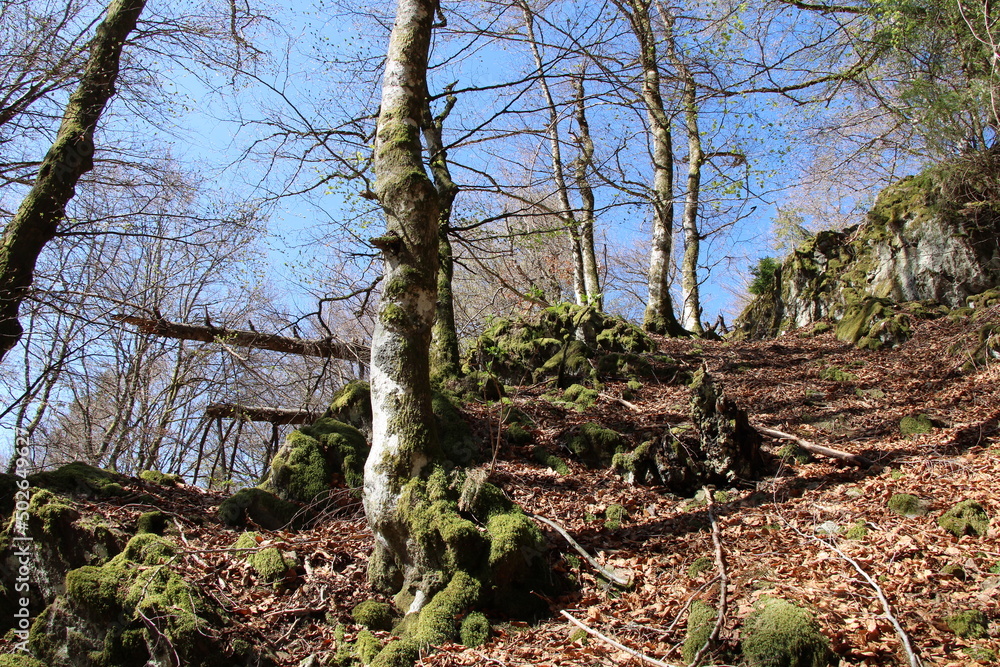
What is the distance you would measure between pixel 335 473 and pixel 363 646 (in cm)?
232

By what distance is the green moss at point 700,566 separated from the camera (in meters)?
4.12

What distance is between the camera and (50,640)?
359cm

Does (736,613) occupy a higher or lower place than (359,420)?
lower

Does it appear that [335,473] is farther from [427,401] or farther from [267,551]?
[427,401]

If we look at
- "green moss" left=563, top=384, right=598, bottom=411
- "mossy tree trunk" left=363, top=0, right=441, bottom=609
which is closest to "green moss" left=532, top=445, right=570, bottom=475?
"green moss" left=563, top=384, right=598, bottom=411

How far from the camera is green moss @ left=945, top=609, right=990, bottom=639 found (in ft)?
10.1

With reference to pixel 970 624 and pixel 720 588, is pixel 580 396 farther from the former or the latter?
pixel 970 624

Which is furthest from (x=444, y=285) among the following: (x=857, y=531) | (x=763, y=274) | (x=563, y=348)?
(x=763, y=274)

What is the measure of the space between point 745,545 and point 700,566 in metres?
0.52

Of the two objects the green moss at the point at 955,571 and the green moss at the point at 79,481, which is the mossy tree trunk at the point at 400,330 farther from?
the green moss at the point at 955,571

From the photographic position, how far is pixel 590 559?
4297 mm

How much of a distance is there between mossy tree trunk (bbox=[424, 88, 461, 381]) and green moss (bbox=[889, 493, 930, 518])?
5096mm

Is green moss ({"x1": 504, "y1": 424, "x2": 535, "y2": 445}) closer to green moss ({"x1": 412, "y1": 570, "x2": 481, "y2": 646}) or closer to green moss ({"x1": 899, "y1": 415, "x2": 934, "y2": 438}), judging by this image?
green moss ({"x1": 412, "y1": 570, "x2": 481, "y2": 646})

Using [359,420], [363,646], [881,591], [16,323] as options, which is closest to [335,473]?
[359,420]
